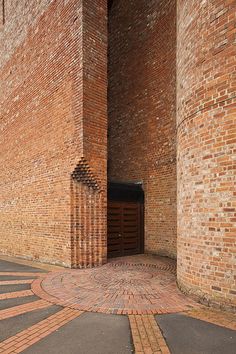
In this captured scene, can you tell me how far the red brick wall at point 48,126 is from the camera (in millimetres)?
7766

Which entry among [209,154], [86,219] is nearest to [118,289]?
[86,219]

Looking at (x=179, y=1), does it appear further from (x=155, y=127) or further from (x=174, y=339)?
(x=174, y=339)

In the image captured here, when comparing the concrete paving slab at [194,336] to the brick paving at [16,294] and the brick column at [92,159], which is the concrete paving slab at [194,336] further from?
the brick column at [92,159]

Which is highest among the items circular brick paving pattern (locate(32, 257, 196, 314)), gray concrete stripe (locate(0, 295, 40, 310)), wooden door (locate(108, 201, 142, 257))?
wooden door (locate(108, 201, 142, 257))

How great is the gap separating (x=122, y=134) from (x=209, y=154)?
286 inches

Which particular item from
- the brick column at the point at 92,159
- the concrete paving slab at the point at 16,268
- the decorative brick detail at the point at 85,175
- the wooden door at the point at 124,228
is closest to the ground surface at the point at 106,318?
the concrete paving slab at the point at 16,268

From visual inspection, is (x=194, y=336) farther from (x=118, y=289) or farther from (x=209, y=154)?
(x=209, y=154)

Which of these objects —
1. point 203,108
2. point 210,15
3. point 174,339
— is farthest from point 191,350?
point 210,15

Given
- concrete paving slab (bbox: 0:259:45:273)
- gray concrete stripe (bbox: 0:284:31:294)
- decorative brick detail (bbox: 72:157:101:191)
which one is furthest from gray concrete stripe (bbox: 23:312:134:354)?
decorative brick detail (bbox: 72:157:101:191)

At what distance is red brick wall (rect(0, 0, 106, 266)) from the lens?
7.77 m

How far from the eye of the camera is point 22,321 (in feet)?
13.4

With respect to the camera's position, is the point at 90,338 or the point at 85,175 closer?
the point at 90,338

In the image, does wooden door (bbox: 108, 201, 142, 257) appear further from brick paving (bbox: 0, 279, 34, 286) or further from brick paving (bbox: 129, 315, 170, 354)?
brick paving (bbox: 129, 315, 170, 354)

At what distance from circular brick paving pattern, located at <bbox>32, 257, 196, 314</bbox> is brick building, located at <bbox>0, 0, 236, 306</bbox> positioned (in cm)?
52
